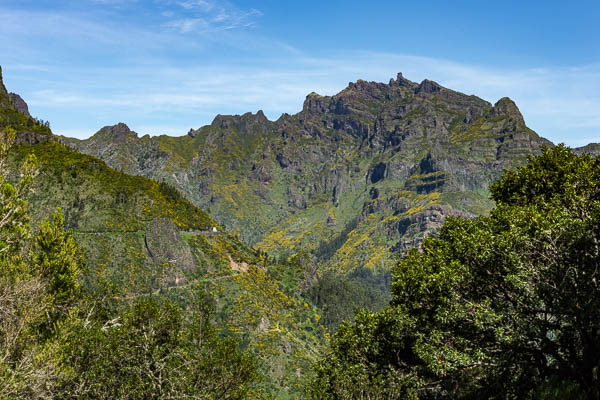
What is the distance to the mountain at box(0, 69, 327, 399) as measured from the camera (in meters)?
104

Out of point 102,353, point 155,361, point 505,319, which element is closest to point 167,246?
point 102,353

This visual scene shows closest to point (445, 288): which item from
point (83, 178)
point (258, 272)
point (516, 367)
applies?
point (516, 367)

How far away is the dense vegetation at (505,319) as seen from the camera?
18.3 m

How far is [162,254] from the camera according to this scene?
118 metres

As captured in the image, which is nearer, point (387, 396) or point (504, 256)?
point (504, 256)

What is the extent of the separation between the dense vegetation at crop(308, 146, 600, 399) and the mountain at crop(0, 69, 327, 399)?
73.7m

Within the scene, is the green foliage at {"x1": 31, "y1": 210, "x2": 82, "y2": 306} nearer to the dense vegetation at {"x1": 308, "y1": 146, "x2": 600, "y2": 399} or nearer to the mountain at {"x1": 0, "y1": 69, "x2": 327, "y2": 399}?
the dense vegetation at {"x1": 308, "y1": 146, "x2": 600, "y2": 399}

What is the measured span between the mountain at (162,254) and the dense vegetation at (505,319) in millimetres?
73700

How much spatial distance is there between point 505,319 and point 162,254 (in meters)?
113

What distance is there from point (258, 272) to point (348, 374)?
126952mm

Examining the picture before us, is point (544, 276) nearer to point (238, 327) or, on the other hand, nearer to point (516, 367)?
point (516, 367)

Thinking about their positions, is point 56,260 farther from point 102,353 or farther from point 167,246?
point 167,246

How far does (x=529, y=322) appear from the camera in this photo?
741 inches

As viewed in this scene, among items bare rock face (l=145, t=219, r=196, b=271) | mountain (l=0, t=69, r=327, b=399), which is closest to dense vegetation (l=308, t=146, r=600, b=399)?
mountain (l=0, t=69, r=327, b=399)
